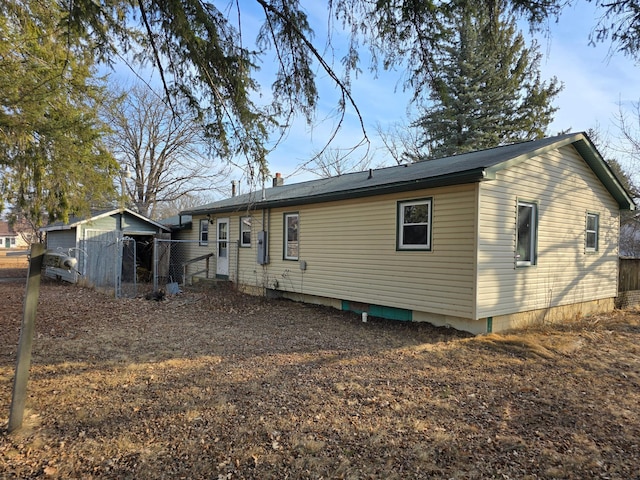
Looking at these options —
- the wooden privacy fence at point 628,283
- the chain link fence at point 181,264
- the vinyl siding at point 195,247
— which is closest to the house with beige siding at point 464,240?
the wooden privacy fence at point 628,283

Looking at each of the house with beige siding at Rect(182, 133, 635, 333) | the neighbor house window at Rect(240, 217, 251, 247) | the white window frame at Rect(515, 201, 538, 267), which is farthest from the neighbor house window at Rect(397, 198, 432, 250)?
the neighbor house window at Rect(240, 217, 251, 247)

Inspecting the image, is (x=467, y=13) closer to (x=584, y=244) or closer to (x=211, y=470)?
(x=211, y=470)

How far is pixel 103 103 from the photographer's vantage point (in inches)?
267

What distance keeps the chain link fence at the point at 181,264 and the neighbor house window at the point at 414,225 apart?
804 centimetres

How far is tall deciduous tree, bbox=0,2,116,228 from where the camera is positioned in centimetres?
545

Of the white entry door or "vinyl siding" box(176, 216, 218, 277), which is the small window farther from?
the white entry door

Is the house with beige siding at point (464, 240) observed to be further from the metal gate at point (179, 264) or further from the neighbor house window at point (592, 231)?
the metal gate at point (179, 264)

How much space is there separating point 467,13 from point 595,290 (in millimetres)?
9487

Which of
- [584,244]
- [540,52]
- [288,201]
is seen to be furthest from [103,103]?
[584,244]

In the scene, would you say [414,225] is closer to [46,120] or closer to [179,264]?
[46,120]

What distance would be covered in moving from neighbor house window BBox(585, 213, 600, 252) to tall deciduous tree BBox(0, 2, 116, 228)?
11.2 meters

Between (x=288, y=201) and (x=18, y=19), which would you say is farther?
(x=288, y=201)

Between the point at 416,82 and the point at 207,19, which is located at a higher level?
the point at 207,19

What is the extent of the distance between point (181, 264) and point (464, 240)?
39.2ft
